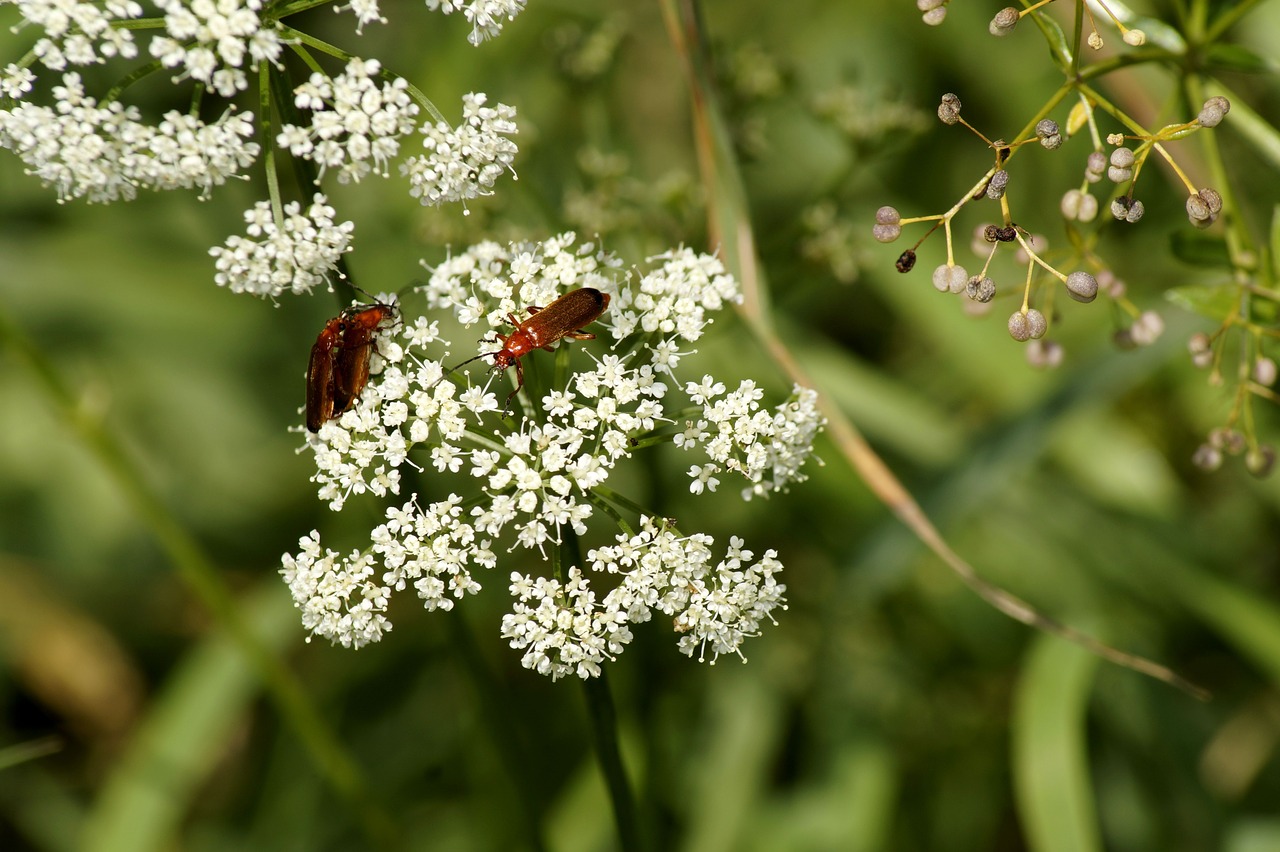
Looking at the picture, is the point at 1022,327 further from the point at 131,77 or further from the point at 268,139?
the point at 131,77

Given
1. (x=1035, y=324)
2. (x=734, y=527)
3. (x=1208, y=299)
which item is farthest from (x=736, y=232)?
(x=734, y=527)

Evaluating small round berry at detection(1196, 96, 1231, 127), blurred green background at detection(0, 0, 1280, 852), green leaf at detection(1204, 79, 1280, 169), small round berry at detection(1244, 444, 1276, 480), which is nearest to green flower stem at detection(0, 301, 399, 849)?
blurred green background at detection(0, 0, 1280, 852)

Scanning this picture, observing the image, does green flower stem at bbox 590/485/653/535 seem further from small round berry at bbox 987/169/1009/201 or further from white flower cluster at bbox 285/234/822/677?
small round berry at bbox 987/169/1009/201

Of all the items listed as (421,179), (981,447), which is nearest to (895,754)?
(981,447)

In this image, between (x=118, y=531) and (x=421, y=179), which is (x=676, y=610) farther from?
(x=118, y=531)

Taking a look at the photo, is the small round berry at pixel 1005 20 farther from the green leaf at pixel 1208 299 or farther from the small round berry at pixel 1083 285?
the green leaf at pixel 1208 299

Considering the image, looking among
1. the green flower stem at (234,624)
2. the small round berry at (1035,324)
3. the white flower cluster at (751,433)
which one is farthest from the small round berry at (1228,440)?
the green flower stem at (234,624)
